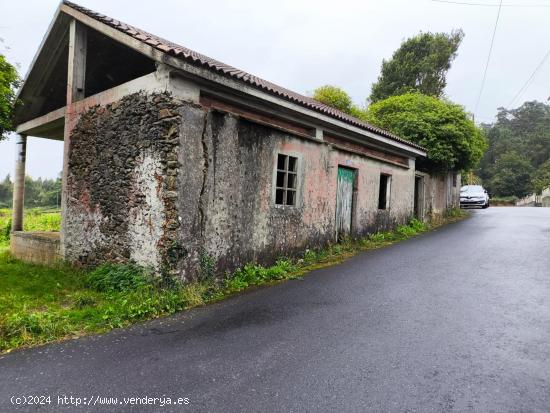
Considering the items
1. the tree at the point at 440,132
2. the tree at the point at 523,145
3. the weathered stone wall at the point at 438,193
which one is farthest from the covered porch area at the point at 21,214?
the tree at the point at 523,145

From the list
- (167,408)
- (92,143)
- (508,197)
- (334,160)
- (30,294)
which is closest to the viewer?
(167,408)

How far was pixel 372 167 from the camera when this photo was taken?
11258 mm

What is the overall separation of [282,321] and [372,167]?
7.60 meters

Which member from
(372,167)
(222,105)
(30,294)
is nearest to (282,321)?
(222,105)

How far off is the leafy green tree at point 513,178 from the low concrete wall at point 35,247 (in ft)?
140

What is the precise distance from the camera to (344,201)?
33.4 feet

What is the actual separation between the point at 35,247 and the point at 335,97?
62.3 feet

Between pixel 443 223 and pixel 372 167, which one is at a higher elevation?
pixel 372 167

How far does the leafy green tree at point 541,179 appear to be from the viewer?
1344 inches

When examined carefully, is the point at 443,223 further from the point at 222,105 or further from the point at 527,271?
the point at 222,105

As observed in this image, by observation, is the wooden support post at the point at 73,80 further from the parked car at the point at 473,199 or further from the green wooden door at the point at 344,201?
the parked car at the point at 473,199

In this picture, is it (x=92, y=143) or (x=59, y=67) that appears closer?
(x=92, y=143)

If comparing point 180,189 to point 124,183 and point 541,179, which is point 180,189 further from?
point 541,179

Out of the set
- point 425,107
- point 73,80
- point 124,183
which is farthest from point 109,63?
point 425,107
